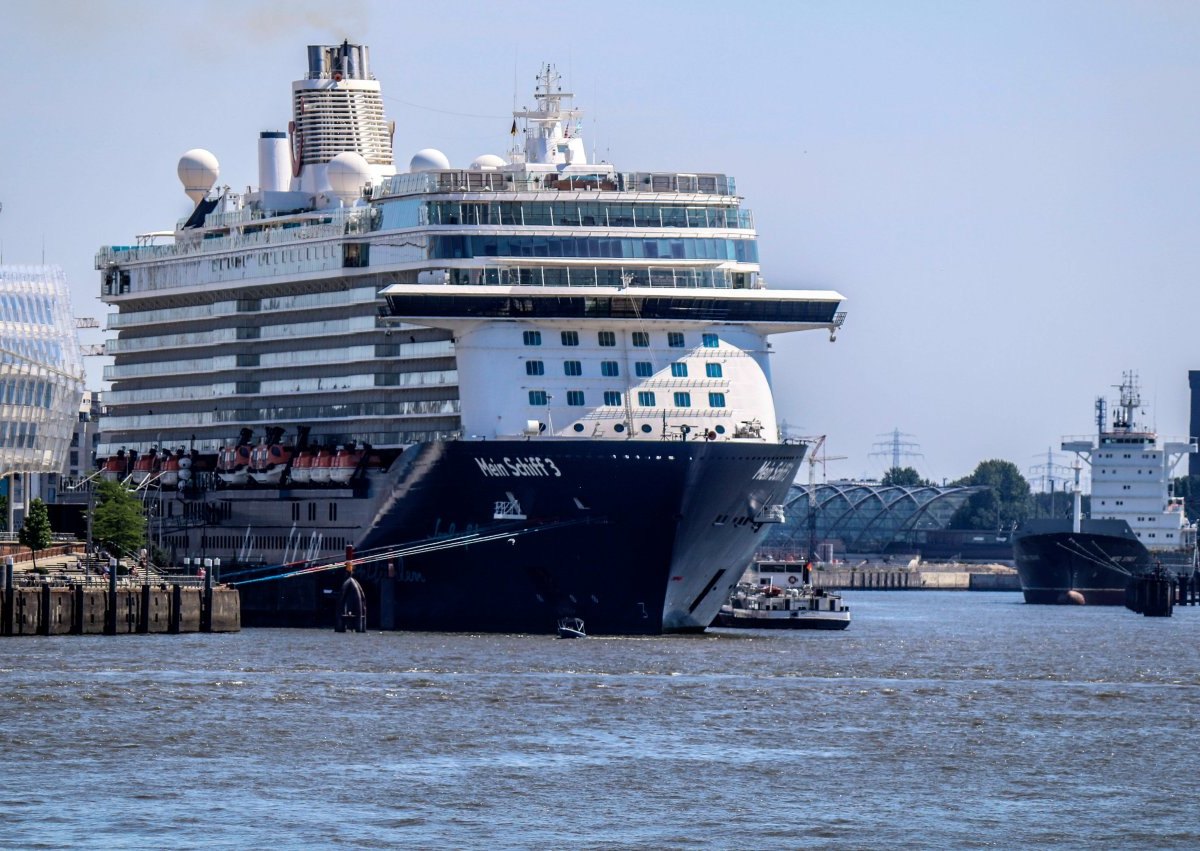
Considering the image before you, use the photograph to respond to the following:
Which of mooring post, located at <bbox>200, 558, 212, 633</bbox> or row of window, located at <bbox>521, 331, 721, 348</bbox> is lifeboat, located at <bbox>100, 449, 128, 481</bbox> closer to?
mooring post, located at <bbox>200, 558, 212, 633</bbox>

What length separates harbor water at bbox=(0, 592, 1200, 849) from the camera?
41.7 metres

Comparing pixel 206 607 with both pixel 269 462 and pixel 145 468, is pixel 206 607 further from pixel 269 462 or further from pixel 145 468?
pixel 145 468

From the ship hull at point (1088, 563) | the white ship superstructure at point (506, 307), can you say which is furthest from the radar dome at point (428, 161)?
the ship hull at point (1088, 563)

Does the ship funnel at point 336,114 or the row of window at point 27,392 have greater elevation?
the ship funnel at point 336,114

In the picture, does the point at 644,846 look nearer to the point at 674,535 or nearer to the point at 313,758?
the point at 313,758

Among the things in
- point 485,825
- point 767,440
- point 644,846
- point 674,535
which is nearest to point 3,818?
point 485,825

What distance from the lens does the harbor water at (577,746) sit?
41656 mm

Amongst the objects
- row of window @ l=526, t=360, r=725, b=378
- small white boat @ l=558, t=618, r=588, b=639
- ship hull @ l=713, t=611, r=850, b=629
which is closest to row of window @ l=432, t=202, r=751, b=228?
row of window @ l=526, t=360, r=725, b=378

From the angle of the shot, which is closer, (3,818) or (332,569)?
(3,818)

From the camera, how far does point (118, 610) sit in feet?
267

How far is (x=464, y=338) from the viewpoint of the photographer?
256 ft

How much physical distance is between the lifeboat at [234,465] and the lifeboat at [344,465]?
251 inches

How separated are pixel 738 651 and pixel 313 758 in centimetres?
2914

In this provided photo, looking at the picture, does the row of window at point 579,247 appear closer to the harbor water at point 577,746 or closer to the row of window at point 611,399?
the row of window at point 611,399
